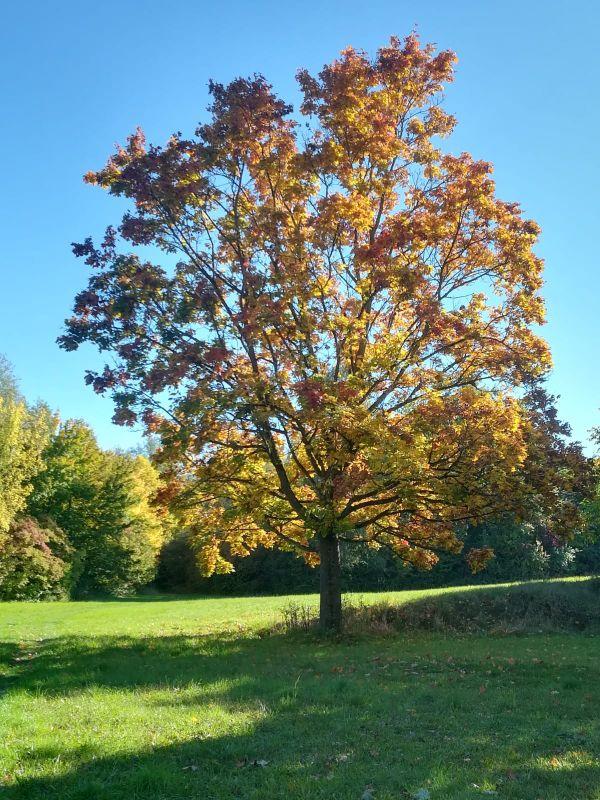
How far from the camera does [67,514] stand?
137ft

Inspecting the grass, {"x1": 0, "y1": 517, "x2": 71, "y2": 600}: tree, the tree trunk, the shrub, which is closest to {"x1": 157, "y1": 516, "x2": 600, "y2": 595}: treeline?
{"x1": 0, "y1": 517, "x2": 71, "y2": 600}: tree

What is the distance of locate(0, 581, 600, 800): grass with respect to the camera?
479 cm

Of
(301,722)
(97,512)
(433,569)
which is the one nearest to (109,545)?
(97,512)

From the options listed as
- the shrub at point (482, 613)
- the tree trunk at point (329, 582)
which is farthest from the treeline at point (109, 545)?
the tree trunk at point (329, 582)

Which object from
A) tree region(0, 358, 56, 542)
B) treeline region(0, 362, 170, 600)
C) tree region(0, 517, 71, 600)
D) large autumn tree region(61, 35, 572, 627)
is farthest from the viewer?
tree region(0, 517, 71, 600)

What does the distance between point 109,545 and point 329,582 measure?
32868 mm

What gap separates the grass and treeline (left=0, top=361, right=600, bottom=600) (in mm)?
24042

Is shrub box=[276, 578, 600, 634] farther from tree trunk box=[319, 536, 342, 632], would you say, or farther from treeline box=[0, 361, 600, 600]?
treeline box=[0, 361, 600, 600]

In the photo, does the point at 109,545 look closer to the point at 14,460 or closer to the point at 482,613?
the point at 14,460

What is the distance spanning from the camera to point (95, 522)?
4344 cm

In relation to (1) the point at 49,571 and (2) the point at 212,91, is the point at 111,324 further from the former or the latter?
(1) the point at 49,571

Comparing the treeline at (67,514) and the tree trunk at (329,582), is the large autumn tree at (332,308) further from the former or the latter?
the treeline at (67,514)

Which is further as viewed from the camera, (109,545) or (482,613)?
(109,545)

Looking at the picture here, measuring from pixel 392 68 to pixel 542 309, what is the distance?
678 cm
